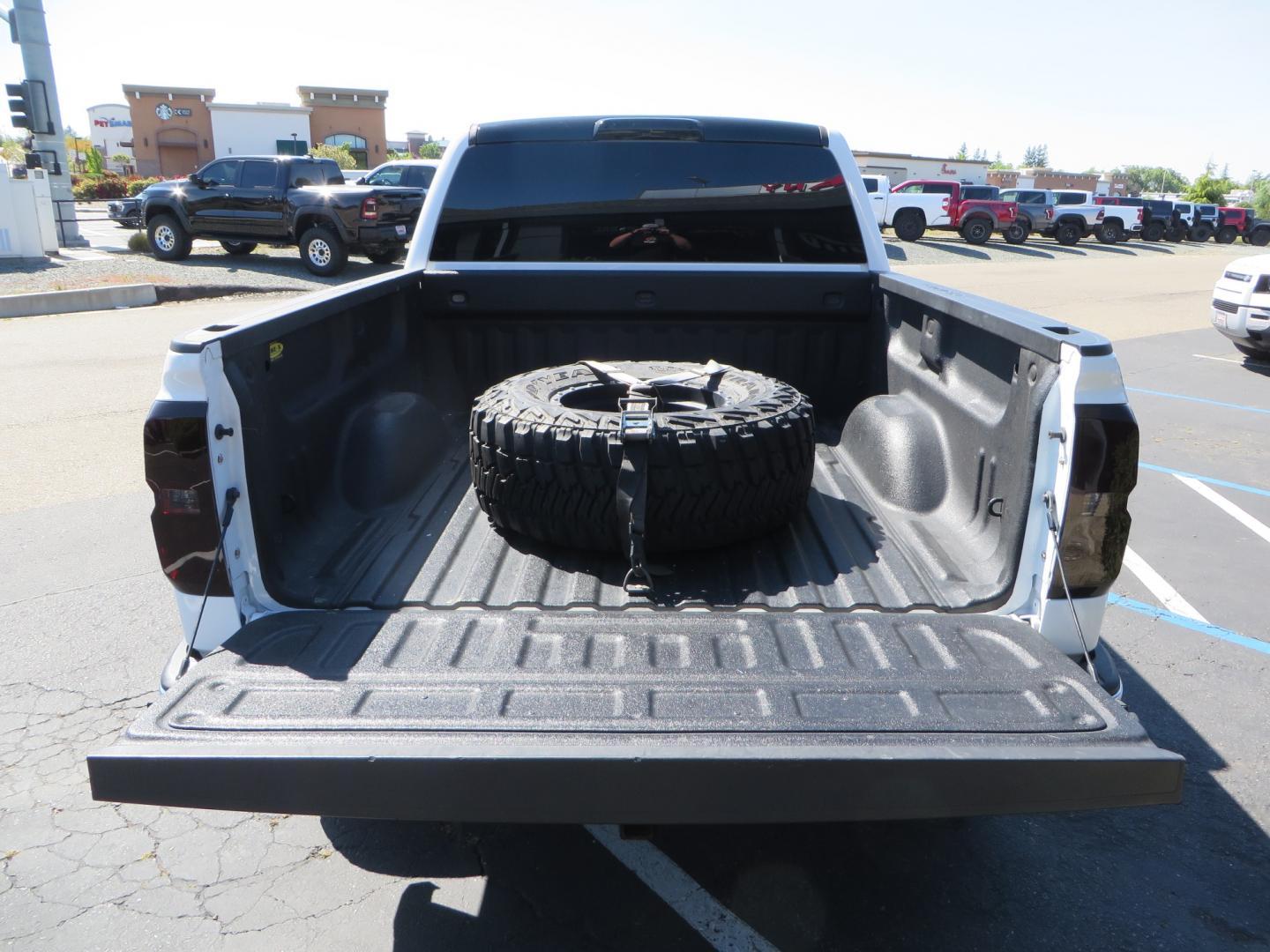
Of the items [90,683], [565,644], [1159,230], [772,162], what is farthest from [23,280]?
[1159,230]

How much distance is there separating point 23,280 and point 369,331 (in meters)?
14.9

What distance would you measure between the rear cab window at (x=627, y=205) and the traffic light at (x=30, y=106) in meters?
20.0

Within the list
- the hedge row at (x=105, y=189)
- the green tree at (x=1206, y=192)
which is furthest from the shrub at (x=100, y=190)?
the green tree at (x=1206, y=192)

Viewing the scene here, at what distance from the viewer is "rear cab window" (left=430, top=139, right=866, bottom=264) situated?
3977 mm

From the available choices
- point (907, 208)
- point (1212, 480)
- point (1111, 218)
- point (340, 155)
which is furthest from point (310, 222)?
point (340, 155)

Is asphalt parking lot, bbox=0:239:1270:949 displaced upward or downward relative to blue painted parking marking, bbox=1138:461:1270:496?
upward

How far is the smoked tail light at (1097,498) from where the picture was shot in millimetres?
2199

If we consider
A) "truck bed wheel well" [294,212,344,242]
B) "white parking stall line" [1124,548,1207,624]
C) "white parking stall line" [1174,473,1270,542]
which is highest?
"truck bed wheel well" [294,212,344,242]

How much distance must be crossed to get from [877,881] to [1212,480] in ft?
17.7

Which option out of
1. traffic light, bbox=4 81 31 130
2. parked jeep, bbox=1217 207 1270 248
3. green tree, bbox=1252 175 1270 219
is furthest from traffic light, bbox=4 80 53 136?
green tree, bbox=1252 175 1270 219

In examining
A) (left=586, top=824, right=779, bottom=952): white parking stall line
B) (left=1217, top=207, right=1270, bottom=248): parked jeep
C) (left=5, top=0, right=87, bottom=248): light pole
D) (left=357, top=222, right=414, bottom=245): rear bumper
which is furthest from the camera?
(left=1217, top=207, right=1270, bottom=248): parked jeep

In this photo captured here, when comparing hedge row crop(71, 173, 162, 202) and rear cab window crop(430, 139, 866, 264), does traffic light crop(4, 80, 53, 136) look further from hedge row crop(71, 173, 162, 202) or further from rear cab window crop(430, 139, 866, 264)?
hedge row crop(71, 173, 162, 202)

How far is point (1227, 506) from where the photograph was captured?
6.25 m

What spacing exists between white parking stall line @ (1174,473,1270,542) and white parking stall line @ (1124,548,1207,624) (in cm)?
105
